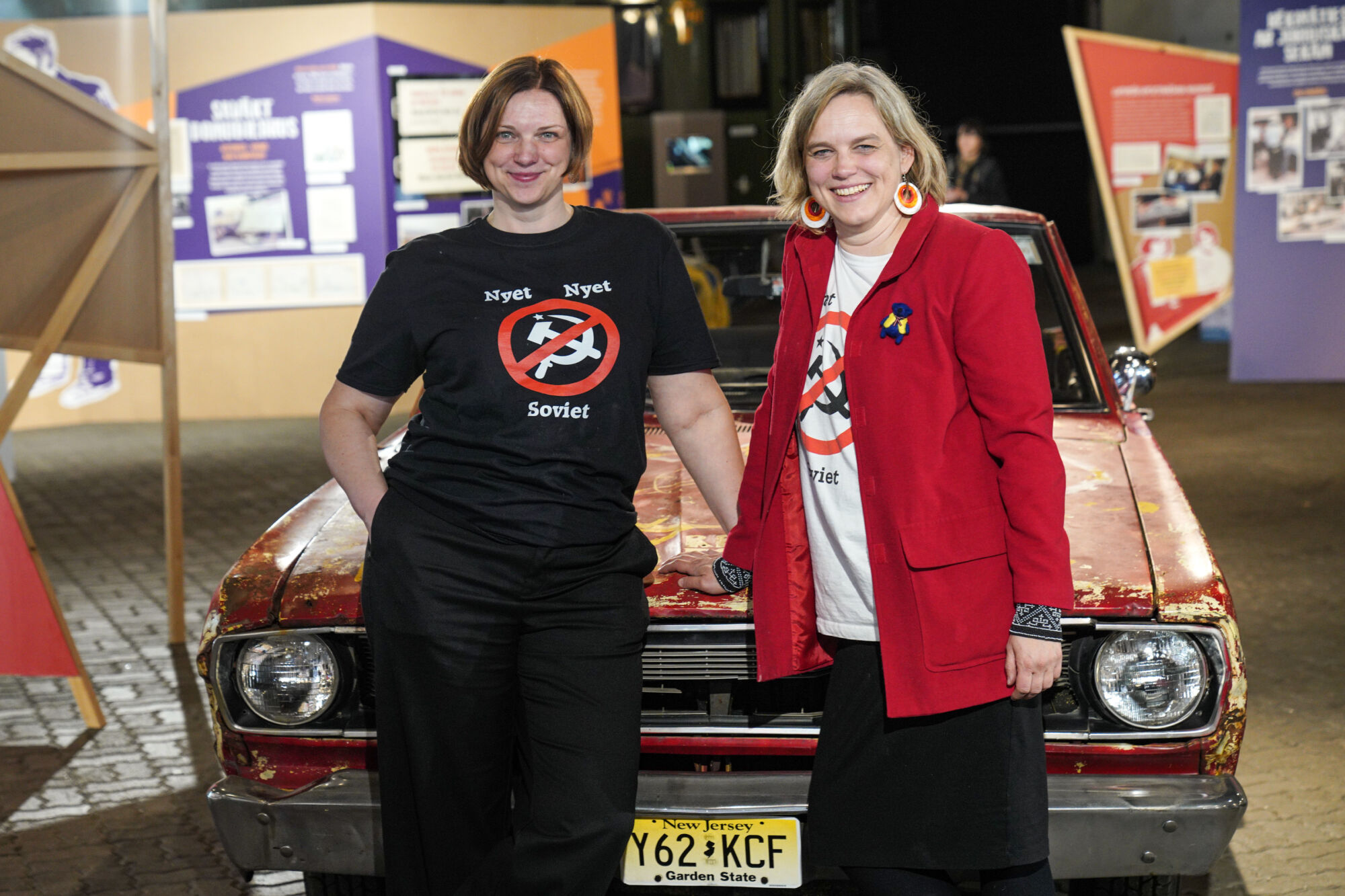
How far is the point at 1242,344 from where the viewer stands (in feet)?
37.8

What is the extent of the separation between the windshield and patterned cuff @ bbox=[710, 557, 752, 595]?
4.02 feet

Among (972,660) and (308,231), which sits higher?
(308,231)

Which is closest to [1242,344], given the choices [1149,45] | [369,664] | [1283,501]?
[1149,45]

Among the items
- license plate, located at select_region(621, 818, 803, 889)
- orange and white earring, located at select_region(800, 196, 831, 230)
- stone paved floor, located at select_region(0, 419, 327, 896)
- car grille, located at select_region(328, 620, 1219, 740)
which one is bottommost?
stone paved floor, located at select_region(0, 419, 327, 896)

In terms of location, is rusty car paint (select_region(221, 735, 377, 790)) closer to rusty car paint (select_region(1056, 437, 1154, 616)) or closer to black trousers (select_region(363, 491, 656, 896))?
black trousers (select_region(363, 491, 656, 896))

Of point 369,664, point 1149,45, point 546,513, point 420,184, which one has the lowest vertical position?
point 369,664

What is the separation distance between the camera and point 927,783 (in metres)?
2.27

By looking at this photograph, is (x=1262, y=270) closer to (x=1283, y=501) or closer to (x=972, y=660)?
(x=1283, y=501)

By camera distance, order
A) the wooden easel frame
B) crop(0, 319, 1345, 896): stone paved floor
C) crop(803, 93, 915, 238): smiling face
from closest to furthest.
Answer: crop(803, 93, 915, 238): smiling face
crop(0, 319, 1345, 896): stone paved floor
the wooden easel frame

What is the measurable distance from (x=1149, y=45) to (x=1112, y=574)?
10.2 m

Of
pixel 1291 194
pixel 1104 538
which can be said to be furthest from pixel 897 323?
pixel 1291 194

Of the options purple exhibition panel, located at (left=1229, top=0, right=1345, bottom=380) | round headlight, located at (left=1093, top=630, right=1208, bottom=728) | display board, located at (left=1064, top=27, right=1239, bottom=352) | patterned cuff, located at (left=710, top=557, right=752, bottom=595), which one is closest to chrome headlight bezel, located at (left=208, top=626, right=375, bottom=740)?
patterned cuff, located at (left=710, top=557, right=752, bottom=595)

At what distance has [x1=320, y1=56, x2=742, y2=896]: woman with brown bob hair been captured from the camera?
Answer: 2.30 metres

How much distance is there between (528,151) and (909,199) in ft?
2.09
